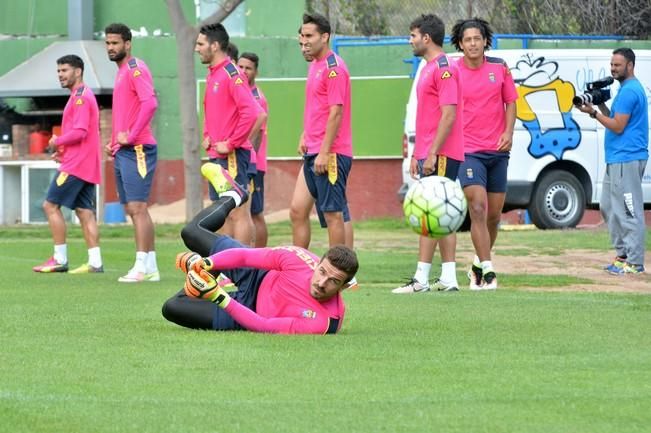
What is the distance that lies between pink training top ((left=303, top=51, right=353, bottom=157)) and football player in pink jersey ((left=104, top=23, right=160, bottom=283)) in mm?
1877

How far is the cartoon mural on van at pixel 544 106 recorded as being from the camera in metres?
20.8

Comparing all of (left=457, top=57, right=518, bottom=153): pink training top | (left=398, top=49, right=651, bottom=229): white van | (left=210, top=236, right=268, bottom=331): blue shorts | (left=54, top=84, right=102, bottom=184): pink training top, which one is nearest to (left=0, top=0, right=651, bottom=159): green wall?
(left=398, top=49, right=651, bottom=229): white van

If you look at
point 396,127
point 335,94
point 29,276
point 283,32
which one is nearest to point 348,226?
point 335,94

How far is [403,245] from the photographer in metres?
19.2

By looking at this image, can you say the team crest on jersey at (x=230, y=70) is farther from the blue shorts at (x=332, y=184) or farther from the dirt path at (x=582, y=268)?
the dirt path at (x=582, y=268)

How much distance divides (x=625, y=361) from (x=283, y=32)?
20472 millimetres

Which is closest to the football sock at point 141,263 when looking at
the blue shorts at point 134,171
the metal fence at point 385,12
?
the blue shorts at point 134,171

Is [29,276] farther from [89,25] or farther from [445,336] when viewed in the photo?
[89,25]

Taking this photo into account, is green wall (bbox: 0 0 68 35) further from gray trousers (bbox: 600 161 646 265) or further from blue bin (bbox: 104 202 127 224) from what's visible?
gray trousers (bbox: 600 161 646 265)

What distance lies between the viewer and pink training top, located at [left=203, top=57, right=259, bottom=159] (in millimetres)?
12938

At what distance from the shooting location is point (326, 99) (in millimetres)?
12477

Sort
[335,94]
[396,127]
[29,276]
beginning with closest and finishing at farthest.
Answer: [335,94] → [29,276] → [396,127]

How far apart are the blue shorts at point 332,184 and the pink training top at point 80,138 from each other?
3.22 m

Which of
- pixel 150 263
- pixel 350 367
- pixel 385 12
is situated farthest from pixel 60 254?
pixel 385 12
